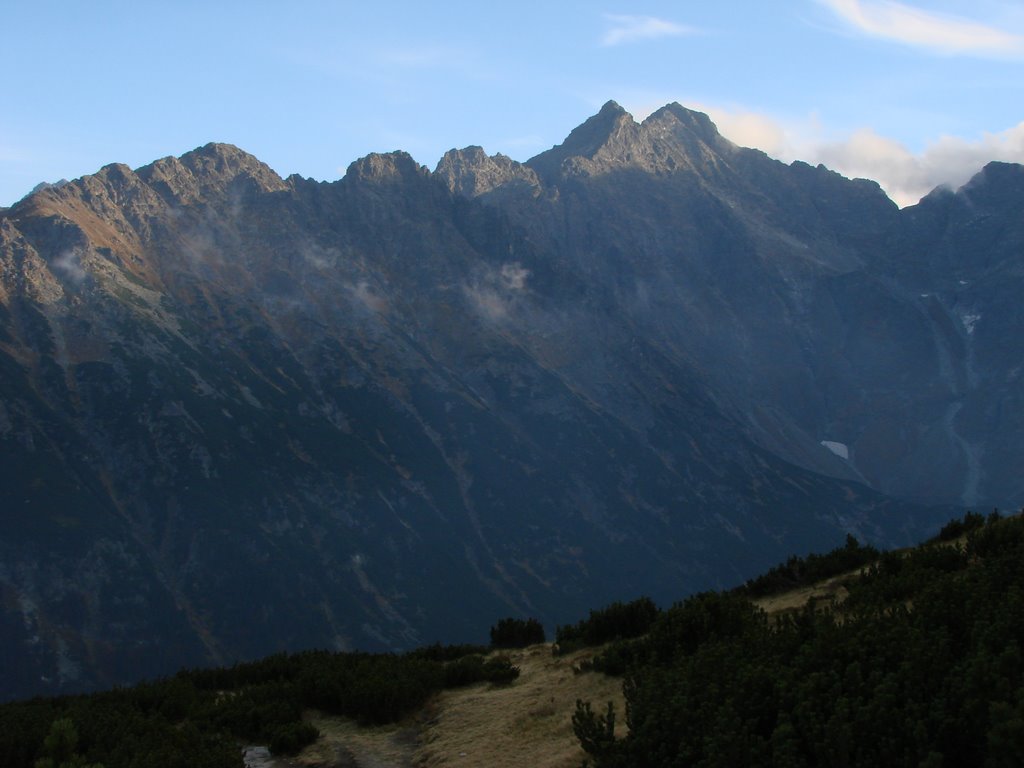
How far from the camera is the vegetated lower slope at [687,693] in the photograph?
50.0 ft

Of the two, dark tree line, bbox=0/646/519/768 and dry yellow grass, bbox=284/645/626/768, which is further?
dry yellow grass, bbox=284/645/626/768

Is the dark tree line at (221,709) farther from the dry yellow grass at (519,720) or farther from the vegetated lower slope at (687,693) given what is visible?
the dry yellow grass at (519,720)

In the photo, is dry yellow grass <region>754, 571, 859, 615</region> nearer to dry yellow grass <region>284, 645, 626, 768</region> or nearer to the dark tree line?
dry yellow grass <region>284, 645, 626, 768</region>

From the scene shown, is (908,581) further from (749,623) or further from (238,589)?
(238,589)

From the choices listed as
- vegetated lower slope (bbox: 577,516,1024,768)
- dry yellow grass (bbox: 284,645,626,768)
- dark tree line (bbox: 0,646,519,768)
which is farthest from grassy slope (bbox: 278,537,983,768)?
vegetated lower slope (bbox: 577,516,1024,768)

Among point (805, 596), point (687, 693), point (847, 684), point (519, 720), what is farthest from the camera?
point (805, 596)

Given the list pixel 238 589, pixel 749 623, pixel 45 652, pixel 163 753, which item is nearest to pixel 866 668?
pixel 749 623

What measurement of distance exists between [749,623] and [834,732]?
828cm

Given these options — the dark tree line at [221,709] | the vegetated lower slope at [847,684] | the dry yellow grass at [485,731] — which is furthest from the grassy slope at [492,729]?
the vegetated lower slope at [847,684]

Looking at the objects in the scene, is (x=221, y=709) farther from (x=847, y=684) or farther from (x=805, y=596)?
(x=847, y=684)

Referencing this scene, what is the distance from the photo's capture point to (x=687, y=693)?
18141 millimetres

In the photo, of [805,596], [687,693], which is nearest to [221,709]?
[687,693]

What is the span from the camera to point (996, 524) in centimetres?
2631

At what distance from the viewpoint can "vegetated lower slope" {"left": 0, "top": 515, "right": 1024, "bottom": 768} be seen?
15.2 m
